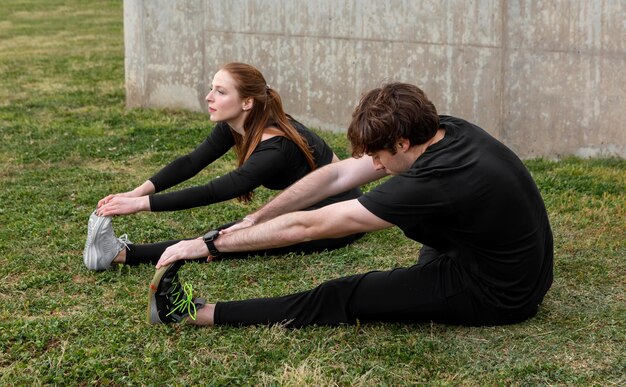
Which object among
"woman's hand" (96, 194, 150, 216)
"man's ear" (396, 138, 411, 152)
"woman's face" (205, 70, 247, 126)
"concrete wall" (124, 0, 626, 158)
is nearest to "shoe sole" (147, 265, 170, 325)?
"woman's hand" (96, 194, 150, 216)

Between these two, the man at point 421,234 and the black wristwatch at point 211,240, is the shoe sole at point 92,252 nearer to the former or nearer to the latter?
the man at point 421,234

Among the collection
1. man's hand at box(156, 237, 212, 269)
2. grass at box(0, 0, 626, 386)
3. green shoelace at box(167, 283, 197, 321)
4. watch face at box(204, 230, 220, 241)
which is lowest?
grass at box(0, 0, 626, 386)

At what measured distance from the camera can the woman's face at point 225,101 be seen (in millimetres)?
5523

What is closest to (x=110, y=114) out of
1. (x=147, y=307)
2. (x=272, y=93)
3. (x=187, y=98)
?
(x=187, y=98)

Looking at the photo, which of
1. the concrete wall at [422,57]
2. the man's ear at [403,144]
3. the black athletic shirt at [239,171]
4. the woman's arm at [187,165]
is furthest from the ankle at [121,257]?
the concrete wall at [422,57]

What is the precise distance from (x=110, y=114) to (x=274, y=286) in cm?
619

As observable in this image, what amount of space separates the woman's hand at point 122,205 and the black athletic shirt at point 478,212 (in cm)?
170

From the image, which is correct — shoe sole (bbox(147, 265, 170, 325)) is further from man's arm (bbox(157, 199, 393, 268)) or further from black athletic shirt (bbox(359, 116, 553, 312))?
black athletic shirt (bbox(359, 116, 553, 312))

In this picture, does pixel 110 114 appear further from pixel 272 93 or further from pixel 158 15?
pixel 272 93

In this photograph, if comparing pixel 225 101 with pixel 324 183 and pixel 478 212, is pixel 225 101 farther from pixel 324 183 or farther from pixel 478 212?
pixel 478 212

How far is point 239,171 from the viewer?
17.8 ft

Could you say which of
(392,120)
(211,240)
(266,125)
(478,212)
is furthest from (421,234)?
(266,125)

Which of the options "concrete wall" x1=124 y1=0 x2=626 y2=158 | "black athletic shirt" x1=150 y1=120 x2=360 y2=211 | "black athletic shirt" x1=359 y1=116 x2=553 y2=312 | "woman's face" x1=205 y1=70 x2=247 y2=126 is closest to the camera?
"black athletic shirt" x1=359 y1=116 x2=553 y2=312

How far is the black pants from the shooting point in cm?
430
